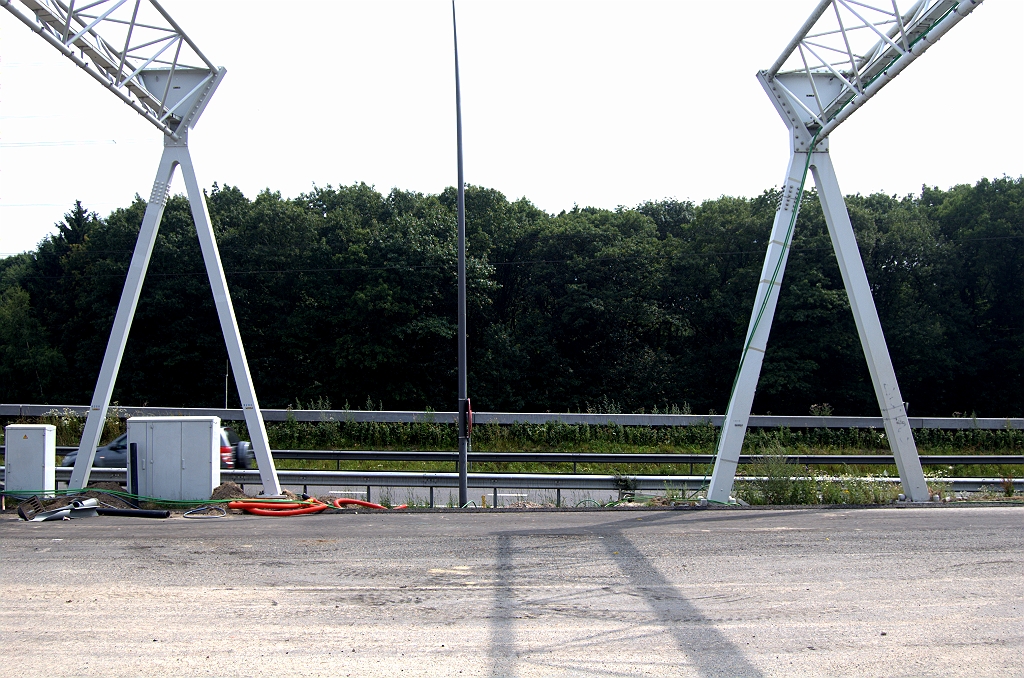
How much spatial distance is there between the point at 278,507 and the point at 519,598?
640 centimetres

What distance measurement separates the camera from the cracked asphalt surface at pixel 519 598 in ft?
18.3

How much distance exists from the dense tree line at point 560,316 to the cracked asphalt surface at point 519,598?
86.7 feet

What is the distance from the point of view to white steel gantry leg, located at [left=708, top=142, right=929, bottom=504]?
12570mm

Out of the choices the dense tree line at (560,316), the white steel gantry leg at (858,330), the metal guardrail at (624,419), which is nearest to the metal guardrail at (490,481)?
the white steel gantry leg at (858,330)

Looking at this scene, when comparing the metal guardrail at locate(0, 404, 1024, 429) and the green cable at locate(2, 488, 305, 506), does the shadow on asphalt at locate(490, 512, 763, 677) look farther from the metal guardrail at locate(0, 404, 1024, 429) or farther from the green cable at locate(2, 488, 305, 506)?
the metal guardrail at locate(0, 404, 1024, 429)

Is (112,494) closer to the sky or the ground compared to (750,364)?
closer to the ground

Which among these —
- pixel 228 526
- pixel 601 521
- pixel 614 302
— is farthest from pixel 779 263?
pixel 614 302

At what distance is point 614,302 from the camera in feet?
129

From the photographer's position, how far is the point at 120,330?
43.6ft

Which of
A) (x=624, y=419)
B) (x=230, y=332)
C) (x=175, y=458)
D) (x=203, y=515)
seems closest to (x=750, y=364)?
(x=230, y=332)

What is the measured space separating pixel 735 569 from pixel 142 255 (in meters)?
10.8

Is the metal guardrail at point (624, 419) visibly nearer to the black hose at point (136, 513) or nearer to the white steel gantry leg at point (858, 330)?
the white steel gantry leg at point (858, 330)

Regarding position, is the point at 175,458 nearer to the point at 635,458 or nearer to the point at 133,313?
the point at 133,313

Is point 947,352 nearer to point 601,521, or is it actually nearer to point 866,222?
point 866,222
